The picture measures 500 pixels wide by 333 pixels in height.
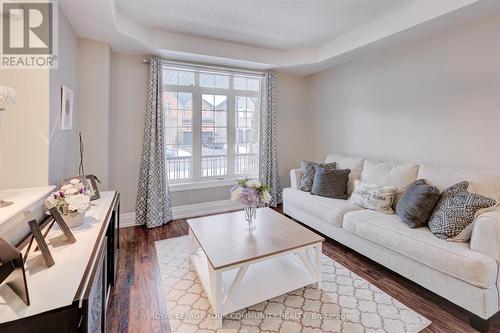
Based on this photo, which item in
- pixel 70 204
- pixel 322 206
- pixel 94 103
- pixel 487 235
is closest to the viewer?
→ pixel 70 204

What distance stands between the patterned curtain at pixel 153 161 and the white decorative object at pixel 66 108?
1042 millimetres

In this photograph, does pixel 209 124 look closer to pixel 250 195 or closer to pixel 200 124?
pixel 200 124

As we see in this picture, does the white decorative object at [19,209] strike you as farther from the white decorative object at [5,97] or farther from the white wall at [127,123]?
the white wall at [127,123]

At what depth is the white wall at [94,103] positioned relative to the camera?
3027 mm

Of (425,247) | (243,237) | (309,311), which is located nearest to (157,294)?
(243,237)

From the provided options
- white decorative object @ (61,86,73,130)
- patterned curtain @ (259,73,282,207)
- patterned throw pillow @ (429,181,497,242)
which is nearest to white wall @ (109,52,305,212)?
white decorative object @ (61,86,73,130)

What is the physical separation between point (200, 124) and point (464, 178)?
342 centimetres

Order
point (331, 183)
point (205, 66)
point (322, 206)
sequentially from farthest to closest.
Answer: point (205, 66), point (331, 183), point (322, 206)

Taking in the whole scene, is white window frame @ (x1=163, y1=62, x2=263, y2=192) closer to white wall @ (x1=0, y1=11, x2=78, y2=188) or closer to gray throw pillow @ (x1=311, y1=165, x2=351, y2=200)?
gray throw pillow @ (x1=311, y1=165, x2=351, y2=200)

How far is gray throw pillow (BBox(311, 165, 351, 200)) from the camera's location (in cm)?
324

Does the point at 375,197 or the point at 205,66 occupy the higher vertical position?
the point at 205,66

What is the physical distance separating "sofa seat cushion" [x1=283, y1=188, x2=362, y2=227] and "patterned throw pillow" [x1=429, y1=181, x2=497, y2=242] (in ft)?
2.80

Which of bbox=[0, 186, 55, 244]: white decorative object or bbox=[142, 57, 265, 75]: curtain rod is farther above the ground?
bbox=[142, 57, 265, 75]: curtain rod

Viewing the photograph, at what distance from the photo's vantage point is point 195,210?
4059mm
